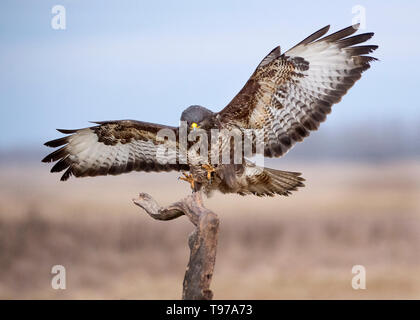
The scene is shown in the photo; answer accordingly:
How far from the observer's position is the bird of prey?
25.4ft

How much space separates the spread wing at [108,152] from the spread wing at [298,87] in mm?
1292

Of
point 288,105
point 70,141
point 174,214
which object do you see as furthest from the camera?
point 70,141

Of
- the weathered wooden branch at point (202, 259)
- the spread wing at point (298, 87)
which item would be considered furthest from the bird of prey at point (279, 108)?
the weathered wooden branch at point (202, 259)

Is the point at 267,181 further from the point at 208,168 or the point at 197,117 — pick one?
the point at 197,117

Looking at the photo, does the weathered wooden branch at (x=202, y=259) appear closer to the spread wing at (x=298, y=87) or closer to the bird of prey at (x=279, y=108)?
the bird of prey at (x=279, y=108)

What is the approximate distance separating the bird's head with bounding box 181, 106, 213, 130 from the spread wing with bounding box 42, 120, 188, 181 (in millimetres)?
858

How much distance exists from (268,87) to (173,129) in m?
1.28

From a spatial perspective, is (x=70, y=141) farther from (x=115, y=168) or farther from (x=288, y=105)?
(x=288, y=105)

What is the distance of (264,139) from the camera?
321 inches

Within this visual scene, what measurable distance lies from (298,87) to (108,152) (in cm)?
273

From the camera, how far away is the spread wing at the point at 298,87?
7742 millimetres

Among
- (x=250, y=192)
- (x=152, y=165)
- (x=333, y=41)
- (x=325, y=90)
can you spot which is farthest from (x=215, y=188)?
(x=333, y=41)

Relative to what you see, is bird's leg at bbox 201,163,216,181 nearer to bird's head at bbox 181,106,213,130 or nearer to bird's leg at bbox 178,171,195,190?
bird's leg at bbox 178,171,195,190

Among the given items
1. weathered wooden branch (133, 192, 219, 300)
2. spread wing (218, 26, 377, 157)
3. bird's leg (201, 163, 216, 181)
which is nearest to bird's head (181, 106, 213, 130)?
spread wing (218, 26, 377, 157)
